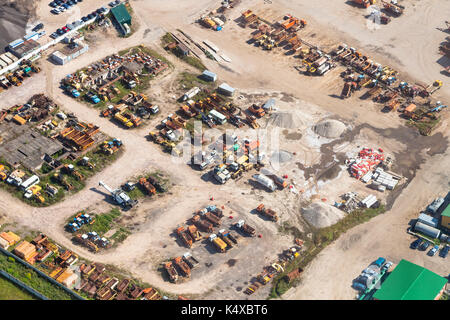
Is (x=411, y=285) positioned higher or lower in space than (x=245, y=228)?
lower

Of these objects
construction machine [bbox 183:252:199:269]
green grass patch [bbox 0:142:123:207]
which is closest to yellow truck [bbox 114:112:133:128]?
green grass patch [bbox 0:142:123:207]

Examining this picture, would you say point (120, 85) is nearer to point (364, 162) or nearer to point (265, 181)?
point (265, 181)

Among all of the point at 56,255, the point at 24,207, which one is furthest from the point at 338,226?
the point at 24,207

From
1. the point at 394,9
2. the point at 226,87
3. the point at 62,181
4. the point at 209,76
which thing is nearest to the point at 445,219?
the point at 226,87

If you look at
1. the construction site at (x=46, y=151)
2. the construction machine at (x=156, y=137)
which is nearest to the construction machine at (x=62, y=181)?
the construction site at (x=46, y=151)

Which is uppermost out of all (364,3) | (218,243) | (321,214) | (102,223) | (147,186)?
(102,223)

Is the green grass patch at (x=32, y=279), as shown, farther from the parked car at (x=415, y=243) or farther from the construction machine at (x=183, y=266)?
the parked car at (x=415, y=243)

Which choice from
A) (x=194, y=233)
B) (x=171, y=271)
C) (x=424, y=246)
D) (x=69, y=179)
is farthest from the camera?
(x=69, y=179)
